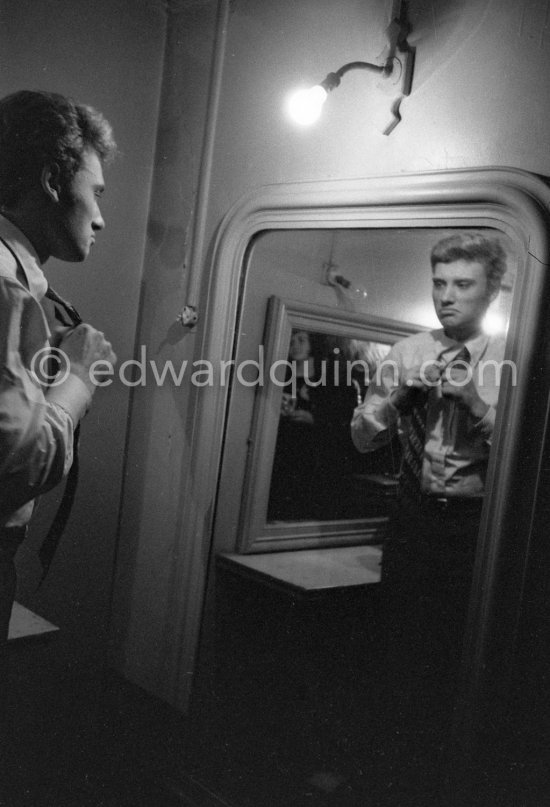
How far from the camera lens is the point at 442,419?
2.13 meters

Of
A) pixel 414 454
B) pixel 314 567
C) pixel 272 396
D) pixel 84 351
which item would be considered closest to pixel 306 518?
pixel 314 567

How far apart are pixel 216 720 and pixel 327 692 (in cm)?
39

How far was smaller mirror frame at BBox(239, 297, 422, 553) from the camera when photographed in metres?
2.50

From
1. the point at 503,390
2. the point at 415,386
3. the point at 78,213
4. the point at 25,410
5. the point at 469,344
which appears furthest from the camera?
the point at 415,386

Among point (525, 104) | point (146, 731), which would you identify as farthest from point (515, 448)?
point (146, 731)

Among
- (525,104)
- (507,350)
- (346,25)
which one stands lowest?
(507,350)

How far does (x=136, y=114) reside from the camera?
8.31 ft

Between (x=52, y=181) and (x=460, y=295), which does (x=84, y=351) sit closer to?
(x=52, y=181)

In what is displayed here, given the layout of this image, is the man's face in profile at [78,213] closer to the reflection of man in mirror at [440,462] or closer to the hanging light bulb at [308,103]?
the hanging light bulb at [308,103]

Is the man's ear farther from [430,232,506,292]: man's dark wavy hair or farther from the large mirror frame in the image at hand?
[430,232,506,292]: man's dark wavy hair

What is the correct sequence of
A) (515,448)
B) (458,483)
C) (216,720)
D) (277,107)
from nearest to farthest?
(515,448)
(458,483)
(277,107)
(216,720)

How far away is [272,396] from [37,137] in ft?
3.99

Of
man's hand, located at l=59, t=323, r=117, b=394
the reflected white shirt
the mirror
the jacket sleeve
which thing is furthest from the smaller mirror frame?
the jacket sleeve

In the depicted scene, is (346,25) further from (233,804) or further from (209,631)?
(233,804)
